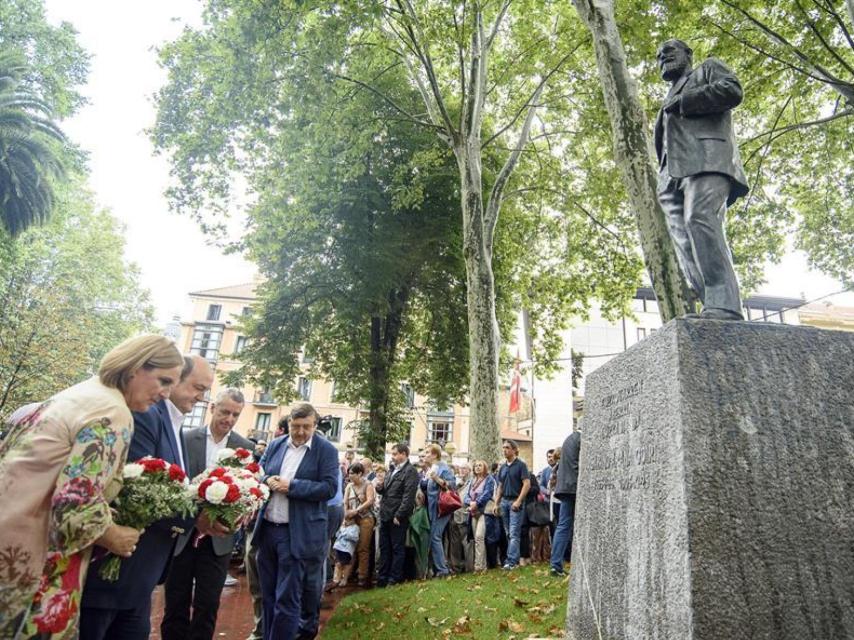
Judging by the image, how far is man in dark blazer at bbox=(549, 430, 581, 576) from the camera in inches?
299

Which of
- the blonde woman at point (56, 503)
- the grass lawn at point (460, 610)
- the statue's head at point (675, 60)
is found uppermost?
Answer: the statue's head at point (675, 60)

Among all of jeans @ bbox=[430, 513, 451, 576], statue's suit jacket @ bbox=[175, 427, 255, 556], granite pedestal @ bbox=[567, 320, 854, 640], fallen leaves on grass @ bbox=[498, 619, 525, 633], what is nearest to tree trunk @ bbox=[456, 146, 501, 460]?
jeans @ bbox=[430, 513, 451, 576]

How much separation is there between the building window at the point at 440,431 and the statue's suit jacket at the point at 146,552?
4555 cm

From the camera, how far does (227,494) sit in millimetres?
3273

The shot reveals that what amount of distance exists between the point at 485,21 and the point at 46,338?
2495cm

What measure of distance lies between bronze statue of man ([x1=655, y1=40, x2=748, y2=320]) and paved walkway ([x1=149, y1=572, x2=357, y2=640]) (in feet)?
16.9

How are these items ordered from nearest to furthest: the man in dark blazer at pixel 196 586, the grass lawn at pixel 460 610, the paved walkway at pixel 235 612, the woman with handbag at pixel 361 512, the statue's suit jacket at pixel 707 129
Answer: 1. the statue's suit jacket at pixel 707 129
2. the man in dark blazer at pixel 196 586
3. the grass lawn at pixel 460 610
4. the paved walkway at pixel 235 612
5. the woman with handbag at pixel 361 512

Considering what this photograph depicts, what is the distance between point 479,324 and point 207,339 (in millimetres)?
46191

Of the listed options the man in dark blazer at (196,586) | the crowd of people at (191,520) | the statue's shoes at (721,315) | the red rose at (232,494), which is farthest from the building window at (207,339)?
the statue's shoes at (721,315)

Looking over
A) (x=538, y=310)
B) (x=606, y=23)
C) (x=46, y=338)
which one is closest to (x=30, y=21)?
(x=46, y=338)

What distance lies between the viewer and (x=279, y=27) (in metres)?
12.0

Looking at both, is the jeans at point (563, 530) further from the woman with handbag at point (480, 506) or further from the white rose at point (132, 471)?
the white rose at point (132, 471)

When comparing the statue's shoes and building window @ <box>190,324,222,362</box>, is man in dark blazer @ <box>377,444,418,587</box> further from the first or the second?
building window @ <box>190,324,222,362</box>

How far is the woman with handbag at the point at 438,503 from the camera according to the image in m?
9.41
